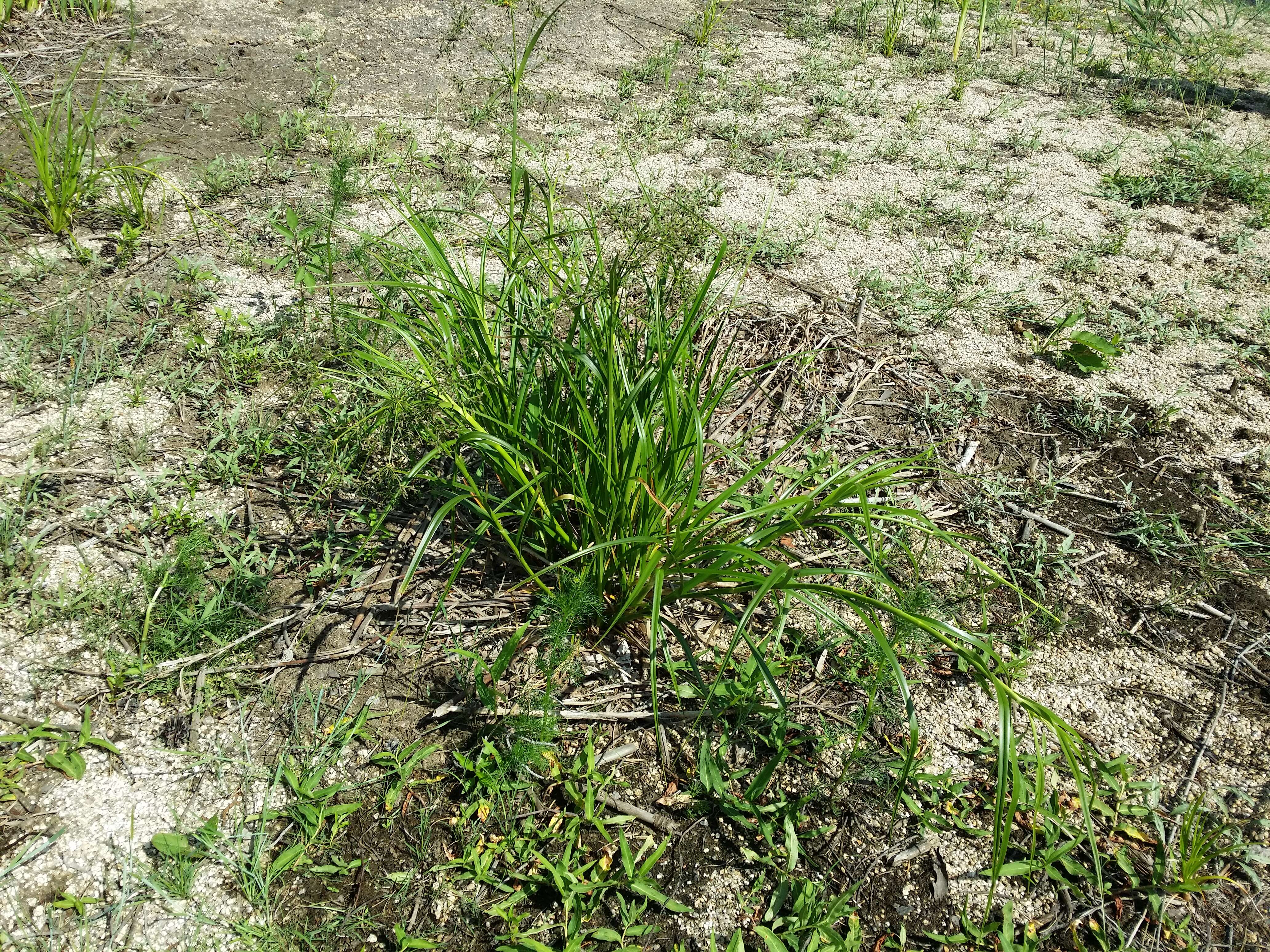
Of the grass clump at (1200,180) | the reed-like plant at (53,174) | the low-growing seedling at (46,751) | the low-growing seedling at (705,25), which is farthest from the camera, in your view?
the low-growing seedling at (705,25)

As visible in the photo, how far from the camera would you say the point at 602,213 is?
3178mm

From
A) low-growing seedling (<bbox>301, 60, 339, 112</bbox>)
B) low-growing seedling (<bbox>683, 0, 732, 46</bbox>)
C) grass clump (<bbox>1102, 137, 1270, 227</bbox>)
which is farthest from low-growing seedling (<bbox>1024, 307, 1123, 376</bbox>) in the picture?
low-growing seedling (<bbox>301, 60, 339, 112</bbox>)

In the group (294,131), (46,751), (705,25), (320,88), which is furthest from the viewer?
(705,25)

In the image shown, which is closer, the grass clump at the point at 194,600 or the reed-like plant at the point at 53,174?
the grass clump at the point at 194,600

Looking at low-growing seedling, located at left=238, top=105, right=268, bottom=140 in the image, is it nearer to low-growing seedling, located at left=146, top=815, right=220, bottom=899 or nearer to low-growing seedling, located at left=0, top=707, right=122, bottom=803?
low-growing seedling, located at left=0, top=707, right=122, bottom=803

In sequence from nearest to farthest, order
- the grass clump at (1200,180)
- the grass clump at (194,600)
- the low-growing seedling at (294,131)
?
the grass clump at (194,600), the low-growing seedling at (294,131), the grass clump at (1200,180)

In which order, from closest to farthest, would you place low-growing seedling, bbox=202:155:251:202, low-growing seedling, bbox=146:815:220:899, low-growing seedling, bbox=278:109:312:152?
low-growing seedling, bbox=146:815:220:899 < low-growing seedling, bbox=202:155:251:202 < low-growing seedling, bbox=278:109:312:152

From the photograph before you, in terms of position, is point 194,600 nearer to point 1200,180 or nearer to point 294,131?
point 294,131

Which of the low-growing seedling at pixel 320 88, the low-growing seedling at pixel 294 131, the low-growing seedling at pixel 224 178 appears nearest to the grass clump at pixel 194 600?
the low-growing seedling at pixel 224 178

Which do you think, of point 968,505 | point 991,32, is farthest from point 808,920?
point 991,32

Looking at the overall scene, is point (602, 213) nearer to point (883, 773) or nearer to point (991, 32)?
point (883, 773)

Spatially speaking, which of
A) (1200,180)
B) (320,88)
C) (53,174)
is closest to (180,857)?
(53,174)

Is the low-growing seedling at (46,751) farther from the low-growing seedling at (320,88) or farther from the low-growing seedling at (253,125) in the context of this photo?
the low-growing seedling at (320,88)

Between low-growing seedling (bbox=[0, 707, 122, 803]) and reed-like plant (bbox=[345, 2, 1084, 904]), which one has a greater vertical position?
reed-like plant (bbox=[345, 2, 1084, 904])
